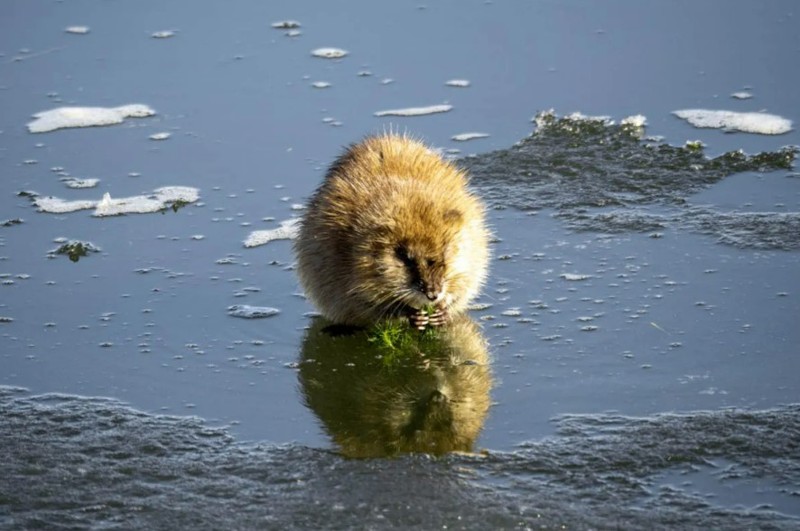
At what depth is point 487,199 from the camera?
8.57m

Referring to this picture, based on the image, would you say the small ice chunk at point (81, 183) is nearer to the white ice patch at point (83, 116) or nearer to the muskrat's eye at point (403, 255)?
the white ice patch at point (83, 116)

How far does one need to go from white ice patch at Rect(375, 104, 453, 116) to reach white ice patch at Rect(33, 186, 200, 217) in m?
1.70

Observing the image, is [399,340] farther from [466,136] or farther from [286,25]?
[286,25]

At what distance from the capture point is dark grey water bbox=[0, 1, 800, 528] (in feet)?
17.8

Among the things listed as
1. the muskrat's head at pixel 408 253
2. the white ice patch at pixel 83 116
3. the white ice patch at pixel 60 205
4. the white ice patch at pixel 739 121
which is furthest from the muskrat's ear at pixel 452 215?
the white ice patch at pixel 83 116

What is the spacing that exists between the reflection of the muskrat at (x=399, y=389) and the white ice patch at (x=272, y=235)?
103 cm

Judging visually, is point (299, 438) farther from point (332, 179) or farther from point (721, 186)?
point (721, 186)

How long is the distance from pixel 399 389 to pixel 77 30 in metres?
6.83

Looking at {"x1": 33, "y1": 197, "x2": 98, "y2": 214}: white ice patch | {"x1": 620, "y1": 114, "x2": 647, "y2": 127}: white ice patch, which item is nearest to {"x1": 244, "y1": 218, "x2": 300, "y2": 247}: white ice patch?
{"x1": 33, "y1": 197, "x2": 98, "y2": 214}: white ice patch

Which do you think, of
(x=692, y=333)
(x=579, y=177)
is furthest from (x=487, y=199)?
(x=692, y=333)

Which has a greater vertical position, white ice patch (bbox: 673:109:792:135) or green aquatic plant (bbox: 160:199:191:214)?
white ice patch (bbox: 673:109:792:135)

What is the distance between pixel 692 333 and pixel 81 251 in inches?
145

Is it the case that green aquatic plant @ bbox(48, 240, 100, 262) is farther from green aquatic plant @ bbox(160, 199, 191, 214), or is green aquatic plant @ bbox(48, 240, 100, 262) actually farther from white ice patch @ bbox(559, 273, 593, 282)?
white ice patch @ bbox(559, 273, 593, 282)

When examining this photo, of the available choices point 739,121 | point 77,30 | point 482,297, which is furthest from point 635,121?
point 77,30
